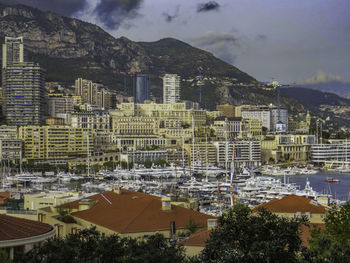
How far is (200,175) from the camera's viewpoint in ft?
323

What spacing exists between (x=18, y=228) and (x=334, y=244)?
314 inches

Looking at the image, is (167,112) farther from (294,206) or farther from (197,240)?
(197,240)

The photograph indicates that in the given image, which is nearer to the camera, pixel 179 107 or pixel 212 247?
pixel 212 247

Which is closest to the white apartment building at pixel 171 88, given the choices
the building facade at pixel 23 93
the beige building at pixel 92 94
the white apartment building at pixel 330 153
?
the beige building at pixel 92 94

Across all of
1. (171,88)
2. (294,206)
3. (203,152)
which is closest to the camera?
(294,206)

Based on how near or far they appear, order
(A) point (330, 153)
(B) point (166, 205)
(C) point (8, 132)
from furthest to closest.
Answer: (A) point (330, 153)
(C) point (8, 132)
(B) point (166, 205)

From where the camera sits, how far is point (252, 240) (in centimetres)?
1438

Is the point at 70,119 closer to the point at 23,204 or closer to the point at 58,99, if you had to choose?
the point at 58,99

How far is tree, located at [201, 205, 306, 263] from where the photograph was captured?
12992 mm

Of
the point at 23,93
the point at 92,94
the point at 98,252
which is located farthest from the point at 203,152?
the point at 98,252

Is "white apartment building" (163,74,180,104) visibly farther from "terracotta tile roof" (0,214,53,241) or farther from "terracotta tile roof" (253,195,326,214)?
"terracotta tile roof" (0,214,53,241)

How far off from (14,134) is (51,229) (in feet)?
287

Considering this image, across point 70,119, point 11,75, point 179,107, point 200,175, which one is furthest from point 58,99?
point 200,175

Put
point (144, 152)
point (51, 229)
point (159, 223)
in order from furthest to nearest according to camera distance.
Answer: point (144, 152) < point (159, 223) < point (51, 229)
